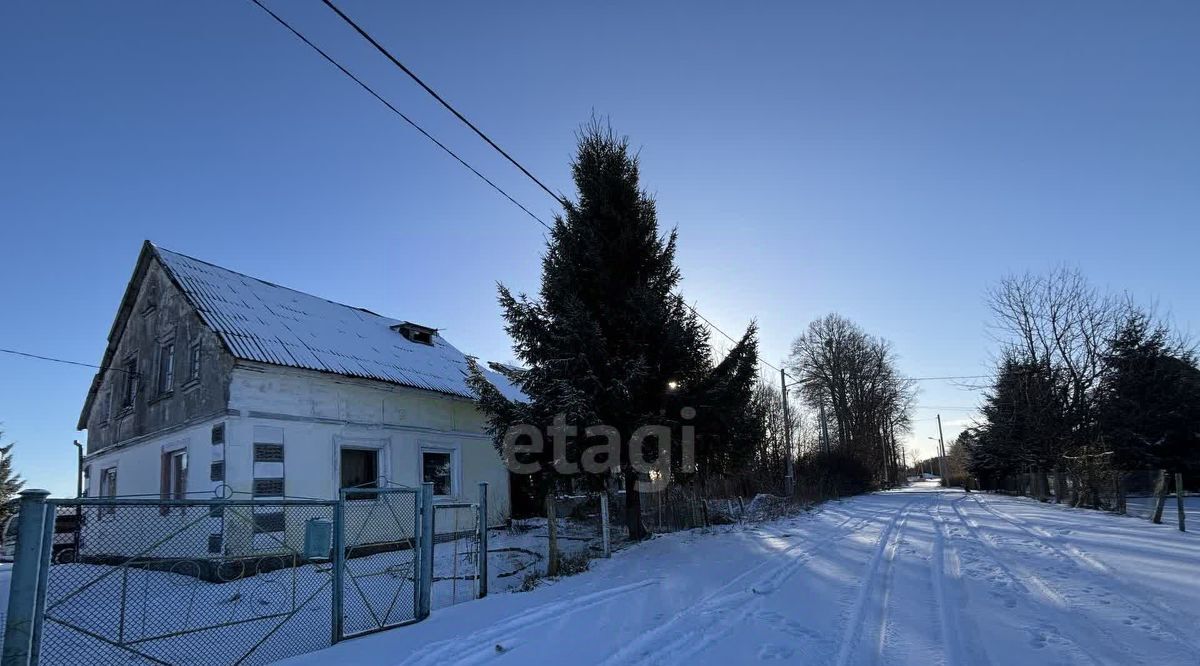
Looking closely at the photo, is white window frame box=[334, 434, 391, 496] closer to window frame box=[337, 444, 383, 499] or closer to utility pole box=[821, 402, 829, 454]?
window frame box=[337, 444, 383, 499]

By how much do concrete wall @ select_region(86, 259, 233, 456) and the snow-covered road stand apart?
27.7 ft

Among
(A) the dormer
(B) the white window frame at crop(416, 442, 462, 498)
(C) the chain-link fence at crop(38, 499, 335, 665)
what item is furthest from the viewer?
(A) the dormer

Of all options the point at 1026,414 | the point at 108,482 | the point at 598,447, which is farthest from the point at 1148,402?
the point at 108,482

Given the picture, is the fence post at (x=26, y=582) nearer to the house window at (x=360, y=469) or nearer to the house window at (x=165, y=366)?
the house window at (x=360, y=469)

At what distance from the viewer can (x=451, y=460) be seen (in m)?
16.3

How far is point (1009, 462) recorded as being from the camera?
111ft

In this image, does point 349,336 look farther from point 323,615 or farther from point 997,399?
point 997,399

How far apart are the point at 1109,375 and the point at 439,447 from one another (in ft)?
84.2

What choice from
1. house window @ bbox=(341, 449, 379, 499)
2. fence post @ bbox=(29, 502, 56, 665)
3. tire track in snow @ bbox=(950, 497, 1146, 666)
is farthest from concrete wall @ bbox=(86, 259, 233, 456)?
tire track in snow @ bbox=(950, 497, 1146, 666)

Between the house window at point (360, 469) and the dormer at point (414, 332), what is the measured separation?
577cm

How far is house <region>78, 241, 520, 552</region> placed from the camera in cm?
1230

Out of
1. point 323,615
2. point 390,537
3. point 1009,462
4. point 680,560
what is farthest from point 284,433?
point 1009,462

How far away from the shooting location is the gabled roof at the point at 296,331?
13203 mm

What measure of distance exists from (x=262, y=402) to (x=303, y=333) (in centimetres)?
296
